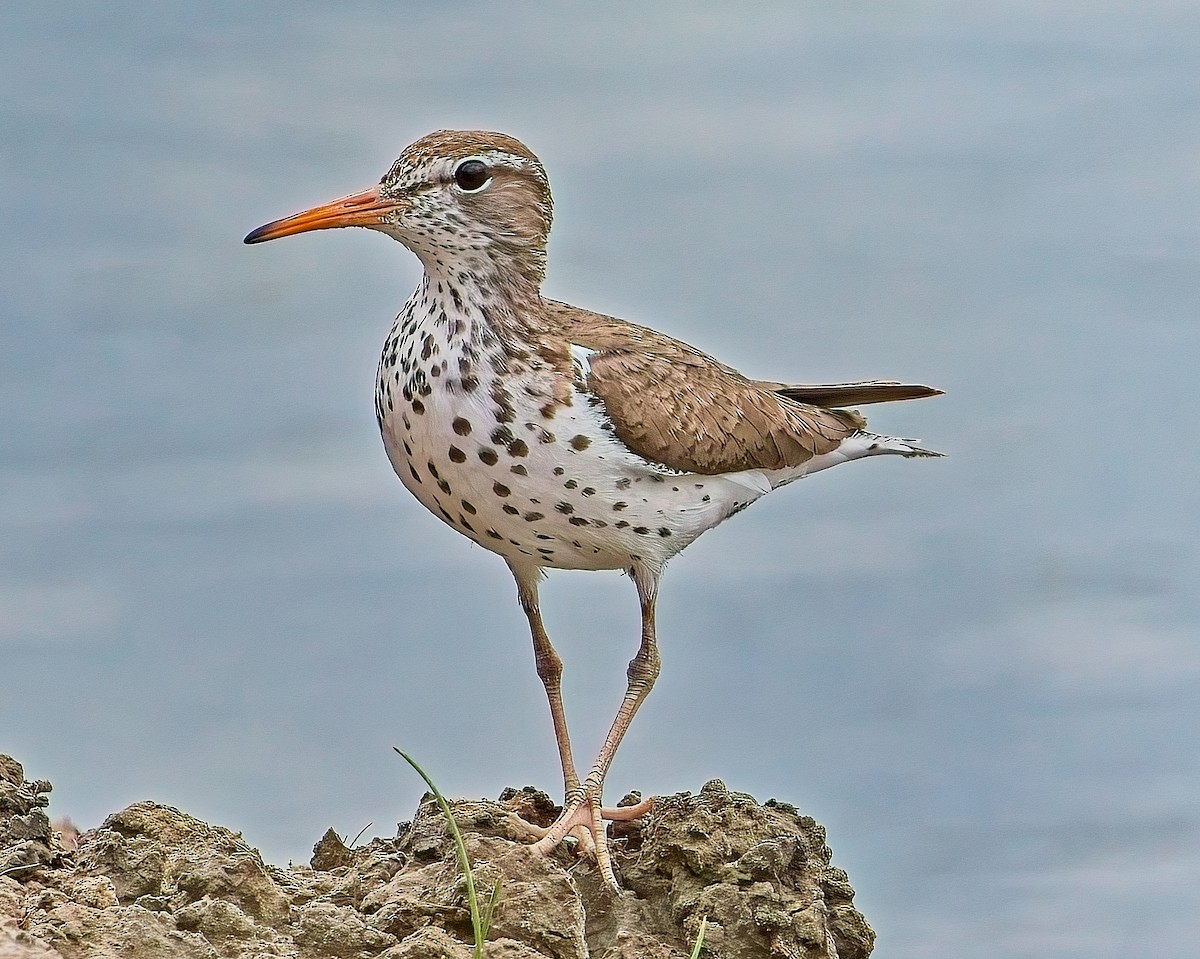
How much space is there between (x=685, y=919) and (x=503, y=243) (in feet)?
10.2

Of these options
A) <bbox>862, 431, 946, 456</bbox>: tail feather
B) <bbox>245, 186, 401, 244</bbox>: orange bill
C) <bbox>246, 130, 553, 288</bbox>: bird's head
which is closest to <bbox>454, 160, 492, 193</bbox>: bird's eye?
<bbox>246, 130, 553, 288</bbox>: bird's head

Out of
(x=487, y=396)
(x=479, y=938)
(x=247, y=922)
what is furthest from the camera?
(x=487, y=396)

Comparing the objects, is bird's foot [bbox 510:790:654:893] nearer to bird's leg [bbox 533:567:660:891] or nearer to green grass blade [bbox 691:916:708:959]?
bird's leg [bbox 533:567:660:891]

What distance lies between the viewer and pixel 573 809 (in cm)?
800

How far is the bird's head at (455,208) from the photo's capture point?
7629 millimetres

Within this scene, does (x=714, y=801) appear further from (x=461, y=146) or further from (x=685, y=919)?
(x=461, y=146)

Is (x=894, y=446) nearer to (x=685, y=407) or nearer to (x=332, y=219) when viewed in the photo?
→ (x=685, y=407)

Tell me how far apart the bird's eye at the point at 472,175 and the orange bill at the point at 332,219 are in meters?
0.30

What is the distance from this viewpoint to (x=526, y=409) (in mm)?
7539

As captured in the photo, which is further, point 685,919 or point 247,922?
point 685,919

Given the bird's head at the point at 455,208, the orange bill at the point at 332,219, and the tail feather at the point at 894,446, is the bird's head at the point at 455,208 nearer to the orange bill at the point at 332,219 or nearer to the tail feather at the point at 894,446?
the orange bill at the point at 332,219

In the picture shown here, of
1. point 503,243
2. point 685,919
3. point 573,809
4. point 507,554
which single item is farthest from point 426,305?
point 685,919

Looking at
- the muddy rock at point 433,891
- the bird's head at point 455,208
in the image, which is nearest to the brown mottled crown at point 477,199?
the bird's head at point 455,208

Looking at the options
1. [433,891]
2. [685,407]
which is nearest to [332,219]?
[685,407]
